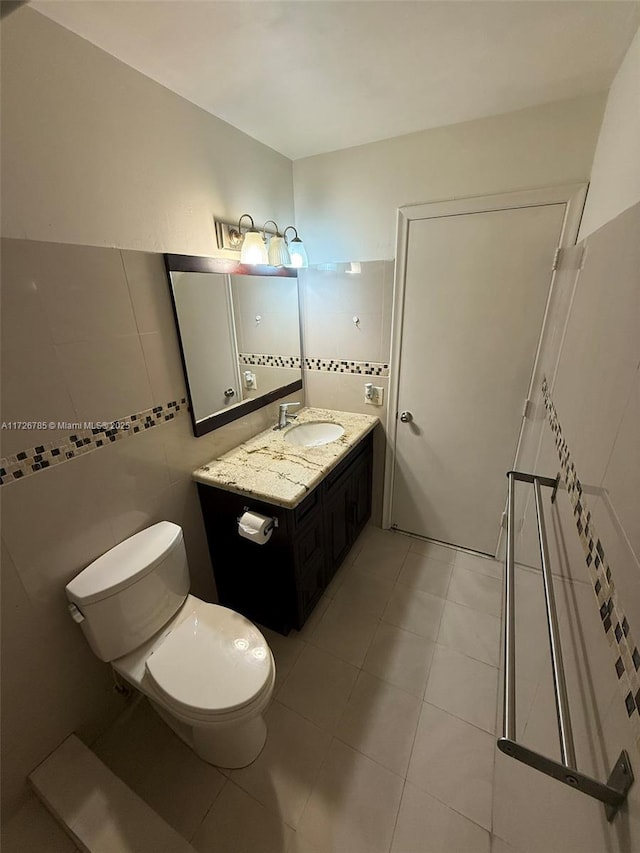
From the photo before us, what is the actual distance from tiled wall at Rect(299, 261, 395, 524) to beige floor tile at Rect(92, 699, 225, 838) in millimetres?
1638

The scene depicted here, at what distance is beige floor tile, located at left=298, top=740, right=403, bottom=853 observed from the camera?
1083 mm

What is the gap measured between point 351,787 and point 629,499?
4.55 feet

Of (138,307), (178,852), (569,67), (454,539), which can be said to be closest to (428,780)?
(178,852)

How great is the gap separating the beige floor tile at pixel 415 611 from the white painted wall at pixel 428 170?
190 cm

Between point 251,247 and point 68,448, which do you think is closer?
point 68,448

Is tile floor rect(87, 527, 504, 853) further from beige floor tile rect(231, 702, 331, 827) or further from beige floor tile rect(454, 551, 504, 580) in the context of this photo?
beige floor tile rect(454, 551, 504, 580)

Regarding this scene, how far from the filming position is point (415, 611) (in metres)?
1.83

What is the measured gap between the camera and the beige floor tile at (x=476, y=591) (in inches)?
72.7

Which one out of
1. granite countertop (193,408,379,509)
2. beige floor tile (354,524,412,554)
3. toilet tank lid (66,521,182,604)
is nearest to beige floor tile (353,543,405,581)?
beige floor tile (354,524,412,554)

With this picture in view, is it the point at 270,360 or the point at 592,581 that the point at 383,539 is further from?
the point at 592,581

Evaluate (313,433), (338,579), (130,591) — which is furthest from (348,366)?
(130,591)

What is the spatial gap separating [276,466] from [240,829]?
1.24m

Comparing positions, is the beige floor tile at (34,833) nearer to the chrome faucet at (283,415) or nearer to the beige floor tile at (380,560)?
the beige floor tile at (380,560)

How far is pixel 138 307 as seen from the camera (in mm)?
1221
